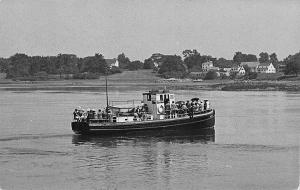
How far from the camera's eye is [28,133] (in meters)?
32.4

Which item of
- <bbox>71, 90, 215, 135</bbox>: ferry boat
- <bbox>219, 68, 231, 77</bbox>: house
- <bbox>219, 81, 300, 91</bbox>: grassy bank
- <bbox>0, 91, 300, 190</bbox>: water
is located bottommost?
<bbox>0, 91, 300, 190</bbox>: water

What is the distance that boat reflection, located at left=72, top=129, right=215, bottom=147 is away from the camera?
28.8m

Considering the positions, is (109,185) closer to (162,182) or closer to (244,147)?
(162,182)

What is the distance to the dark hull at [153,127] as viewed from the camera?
30.3 metres

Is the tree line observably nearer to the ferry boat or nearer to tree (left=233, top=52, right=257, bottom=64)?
tree (left=233, top=52, right=257, bottom=64)

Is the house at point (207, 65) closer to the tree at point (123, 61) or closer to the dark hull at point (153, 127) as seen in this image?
the tree at point (123, 61)

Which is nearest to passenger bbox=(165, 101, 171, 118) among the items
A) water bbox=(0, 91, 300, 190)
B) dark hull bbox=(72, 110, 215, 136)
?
dark hull bbox=(72, 110, 215, 136)

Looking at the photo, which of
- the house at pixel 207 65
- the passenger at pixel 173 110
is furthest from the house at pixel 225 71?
the passenger at pixel 173 110

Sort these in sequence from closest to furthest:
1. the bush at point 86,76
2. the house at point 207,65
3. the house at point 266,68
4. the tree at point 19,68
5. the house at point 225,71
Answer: the bush at point 86,76, the house at point 225,71, the tree at point 19,68, the house at point 266,68, the house at point 207,65

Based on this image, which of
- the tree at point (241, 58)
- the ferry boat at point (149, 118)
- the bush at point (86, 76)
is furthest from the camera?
the tree at point (241, 58)

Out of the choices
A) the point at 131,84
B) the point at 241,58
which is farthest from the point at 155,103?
→ the point at 241,58

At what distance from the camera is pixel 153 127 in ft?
103

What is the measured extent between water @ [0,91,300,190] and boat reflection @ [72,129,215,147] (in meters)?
0.05

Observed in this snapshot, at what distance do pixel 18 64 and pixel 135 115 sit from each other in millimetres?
107545
